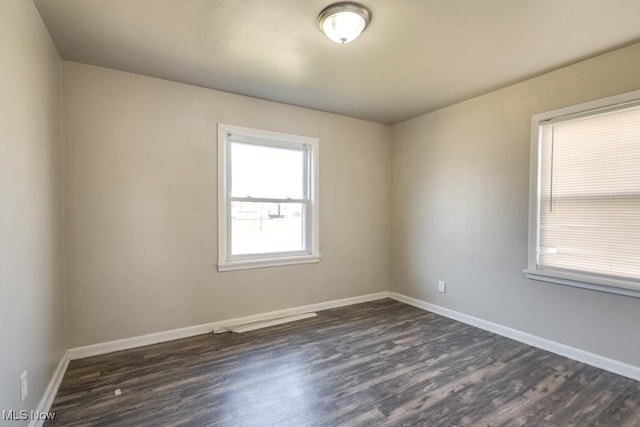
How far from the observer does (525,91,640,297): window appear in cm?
232

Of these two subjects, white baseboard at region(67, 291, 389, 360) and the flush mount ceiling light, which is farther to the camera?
white baseboard at region(67, 291, 389, 360)

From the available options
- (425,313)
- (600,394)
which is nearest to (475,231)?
(425,313)

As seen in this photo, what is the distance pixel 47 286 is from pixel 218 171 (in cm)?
167

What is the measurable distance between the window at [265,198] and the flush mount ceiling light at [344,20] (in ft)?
5.30

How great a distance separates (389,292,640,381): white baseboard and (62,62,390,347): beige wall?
1693 mm

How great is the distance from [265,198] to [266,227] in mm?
347

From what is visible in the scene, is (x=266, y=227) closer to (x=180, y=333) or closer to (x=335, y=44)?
(x=180, y=333)

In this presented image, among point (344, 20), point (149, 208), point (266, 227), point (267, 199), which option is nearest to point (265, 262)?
point (266, 227)

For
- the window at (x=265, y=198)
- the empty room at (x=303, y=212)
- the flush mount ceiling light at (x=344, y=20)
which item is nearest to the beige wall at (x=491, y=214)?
the empty room at (x=303, y=212)

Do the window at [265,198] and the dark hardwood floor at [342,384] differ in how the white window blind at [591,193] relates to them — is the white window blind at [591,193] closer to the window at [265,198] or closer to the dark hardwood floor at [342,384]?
the dark hardwood floor at [342,384]

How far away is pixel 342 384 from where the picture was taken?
87.1 inches

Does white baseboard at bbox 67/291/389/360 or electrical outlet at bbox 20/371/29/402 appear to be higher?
electrical outlet at bbox 20/371/29/402

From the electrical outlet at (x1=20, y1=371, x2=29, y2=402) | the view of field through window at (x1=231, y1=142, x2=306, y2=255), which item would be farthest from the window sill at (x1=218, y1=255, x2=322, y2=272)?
the electrical outlet at (x1=20, y1=371, x2=29, y2=402)

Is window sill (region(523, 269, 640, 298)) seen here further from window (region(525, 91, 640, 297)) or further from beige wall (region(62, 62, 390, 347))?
beige wall (region(62, 62, 390, 347))
